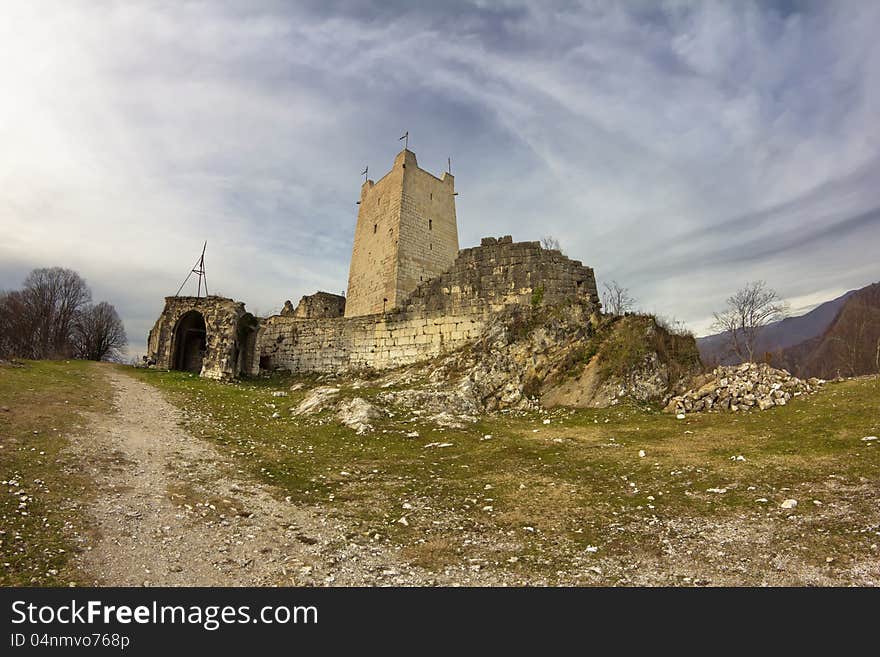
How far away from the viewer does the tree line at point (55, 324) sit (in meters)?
39.8

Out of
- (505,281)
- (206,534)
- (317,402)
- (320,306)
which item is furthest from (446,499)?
(320,306)

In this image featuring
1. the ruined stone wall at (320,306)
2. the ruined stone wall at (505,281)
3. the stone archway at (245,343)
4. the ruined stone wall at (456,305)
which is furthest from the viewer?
the ruined stone wall at (320,306)

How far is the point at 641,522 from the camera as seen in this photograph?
5.49 meters

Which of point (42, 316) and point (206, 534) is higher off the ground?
point (42, 316)

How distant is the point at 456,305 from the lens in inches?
763

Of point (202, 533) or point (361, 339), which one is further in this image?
point (361, 339)

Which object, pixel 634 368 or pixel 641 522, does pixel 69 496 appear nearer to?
pixel 641 522

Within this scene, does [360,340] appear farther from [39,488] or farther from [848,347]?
[848,347]

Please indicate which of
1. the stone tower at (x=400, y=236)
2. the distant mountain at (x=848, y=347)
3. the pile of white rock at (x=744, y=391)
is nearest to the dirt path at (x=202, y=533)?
the pile of white rock at (x=744, y=391)

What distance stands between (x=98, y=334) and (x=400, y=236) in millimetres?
35811

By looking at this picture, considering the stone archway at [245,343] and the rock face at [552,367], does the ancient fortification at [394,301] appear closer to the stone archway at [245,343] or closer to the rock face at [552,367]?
the stone archway at [245,343]

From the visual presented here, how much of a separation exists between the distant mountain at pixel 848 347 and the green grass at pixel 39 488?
34133 millimetres

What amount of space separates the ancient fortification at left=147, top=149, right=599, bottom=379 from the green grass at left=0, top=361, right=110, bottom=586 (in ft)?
34.5

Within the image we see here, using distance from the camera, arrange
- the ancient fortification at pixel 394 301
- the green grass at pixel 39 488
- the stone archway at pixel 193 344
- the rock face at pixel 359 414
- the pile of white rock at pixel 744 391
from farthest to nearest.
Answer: the stone archway at pixel 193 344, the ancient fortification at pixel 394 301, the rock face at pixel 359 414, the pile of white rock at pixel 744 391, the green grass at pixel 39 488
